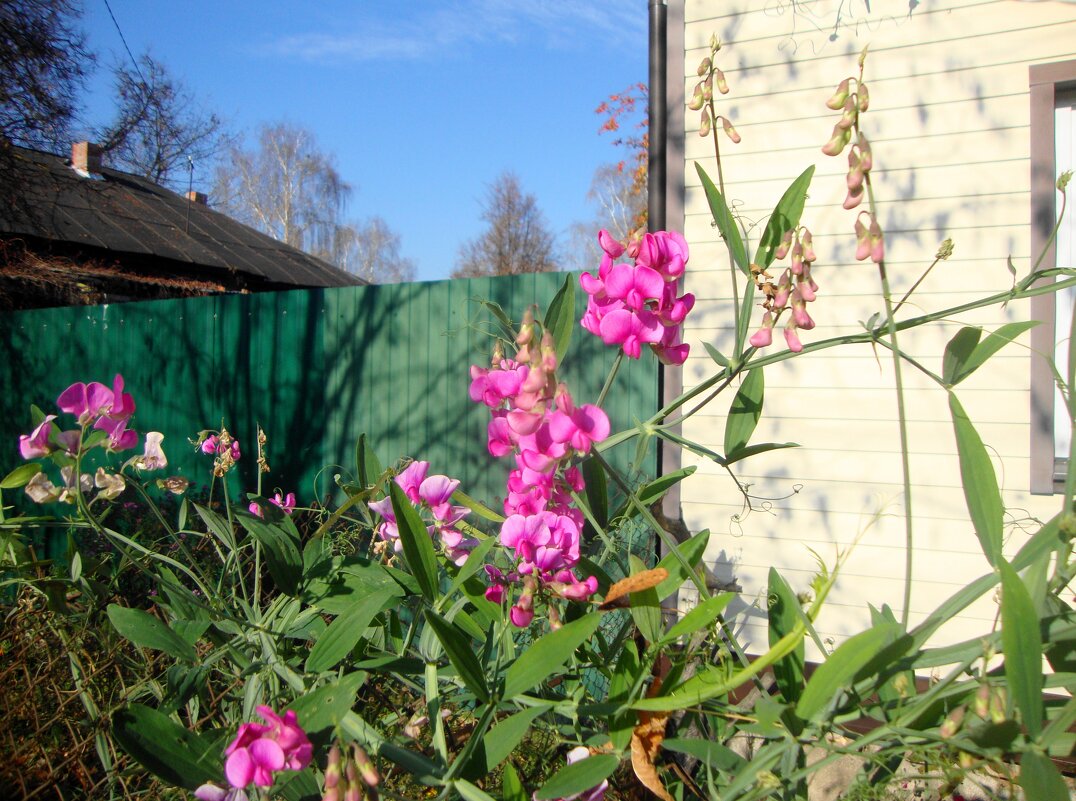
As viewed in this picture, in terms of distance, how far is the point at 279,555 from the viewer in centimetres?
82

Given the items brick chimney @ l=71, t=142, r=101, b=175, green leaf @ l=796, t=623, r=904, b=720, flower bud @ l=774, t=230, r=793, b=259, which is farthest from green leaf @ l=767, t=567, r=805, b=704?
brick chimney @ l=71, t=142, r=101, b=175

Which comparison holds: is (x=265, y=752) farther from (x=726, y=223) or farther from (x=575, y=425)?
(x=726, y=223)

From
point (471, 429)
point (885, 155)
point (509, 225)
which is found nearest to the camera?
point (885, 155)

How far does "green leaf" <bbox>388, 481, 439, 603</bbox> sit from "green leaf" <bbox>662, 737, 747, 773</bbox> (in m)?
0.23

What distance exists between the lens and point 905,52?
10.5 ft

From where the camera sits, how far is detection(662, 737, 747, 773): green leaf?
0.60m

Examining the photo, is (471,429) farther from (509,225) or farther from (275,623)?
(509,225)

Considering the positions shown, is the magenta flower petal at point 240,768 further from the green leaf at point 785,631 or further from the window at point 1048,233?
the window at point 1048,233

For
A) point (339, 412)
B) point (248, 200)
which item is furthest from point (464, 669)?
point (248, 200)

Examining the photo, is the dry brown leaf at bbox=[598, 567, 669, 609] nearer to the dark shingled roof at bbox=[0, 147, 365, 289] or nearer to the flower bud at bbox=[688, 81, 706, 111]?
the flower bud at bbox=[688, 81, 706, 111]

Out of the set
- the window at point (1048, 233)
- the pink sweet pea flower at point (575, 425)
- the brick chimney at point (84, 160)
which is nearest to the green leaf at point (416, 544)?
the pink sweet pea flower at point (575, 425)

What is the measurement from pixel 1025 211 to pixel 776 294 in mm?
2821

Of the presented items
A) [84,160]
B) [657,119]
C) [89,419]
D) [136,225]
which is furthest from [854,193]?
[84,160]

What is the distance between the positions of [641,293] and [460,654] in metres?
0.33
